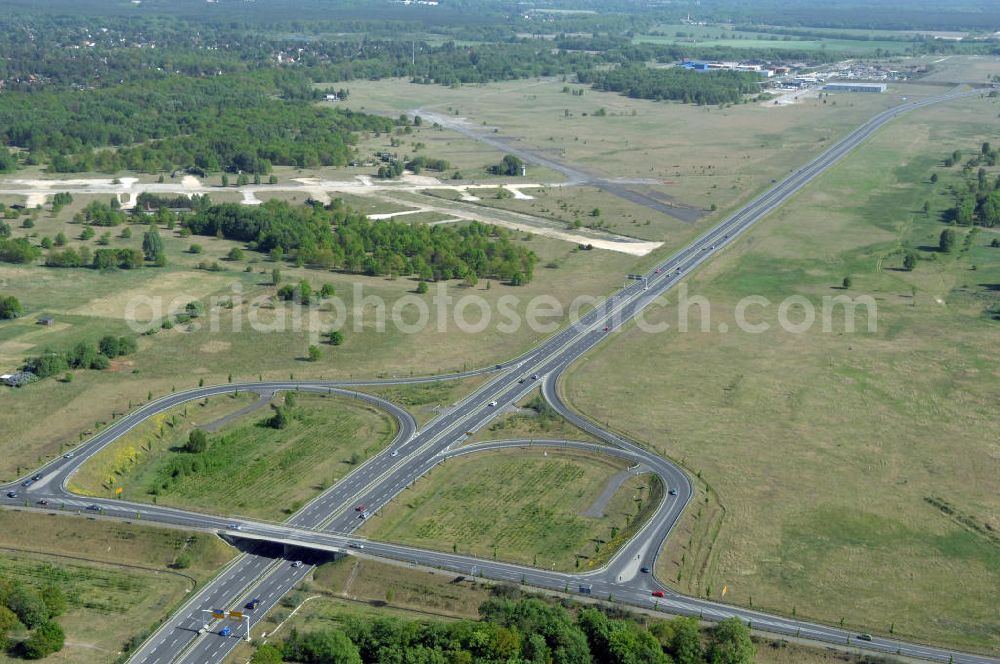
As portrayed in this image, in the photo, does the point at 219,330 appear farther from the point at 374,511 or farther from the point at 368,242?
the point at 374,511

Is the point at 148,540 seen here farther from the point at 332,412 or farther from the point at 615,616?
the point at 615,616

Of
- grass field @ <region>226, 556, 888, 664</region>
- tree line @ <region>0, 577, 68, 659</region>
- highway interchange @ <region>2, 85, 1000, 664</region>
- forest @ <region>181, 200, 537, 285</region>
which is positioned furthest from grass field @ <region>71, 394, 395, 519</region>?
forest @ <region>181, 200, 537, 285</region>

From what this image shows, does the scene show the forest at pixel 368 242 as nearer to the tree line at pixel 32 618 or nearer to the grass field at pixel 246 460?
the grass field at pixel 246 460

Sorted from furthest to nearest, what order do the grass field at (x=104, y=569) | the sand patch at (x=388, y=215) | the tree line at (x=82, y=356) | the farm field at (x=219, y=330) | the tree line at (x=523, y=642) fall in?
the sand patch at (x=388, y=215), the tree line at (x=82, y=356), the farm field at (x=219, y=330), the grass field at (x=104, y=569), the tree line at (x=523, y=642)

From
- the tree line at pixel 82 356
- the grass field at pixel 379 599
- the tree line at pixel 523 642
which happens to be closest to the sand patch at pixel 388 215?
the tree line at pixel 82 356

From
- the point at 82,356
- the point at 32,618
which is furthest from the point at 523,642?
the point at 82,356

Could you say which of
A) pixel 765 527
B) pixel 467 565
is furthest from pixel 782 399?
pixel 467 565

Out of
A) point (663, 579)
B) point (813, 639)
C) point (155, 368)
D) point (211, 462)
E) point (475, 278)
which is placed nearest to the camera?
point (813, 639)
